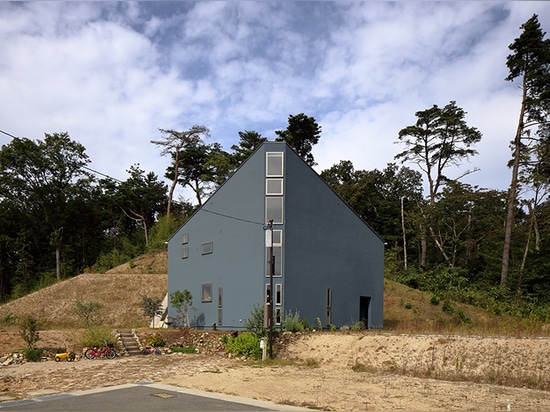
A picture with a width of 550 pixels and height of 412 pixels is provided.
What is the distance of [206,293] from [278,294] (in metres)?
5.52

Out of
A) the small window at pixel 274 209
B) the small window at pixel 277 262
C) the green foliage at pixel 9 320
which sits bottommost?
the green foliage at pixel 9 320

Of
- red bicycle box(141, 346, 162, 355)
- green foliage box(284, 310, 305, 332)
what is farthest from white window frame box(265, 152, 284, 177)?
red bicycle box(141, 346, 162, 355)

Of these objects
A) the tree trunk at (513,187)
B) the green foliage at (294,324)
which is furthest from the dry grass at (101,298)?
the tree trunk at (513,187)

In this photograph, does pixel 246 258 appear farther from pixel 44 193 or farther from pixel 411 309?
pixel 44 193

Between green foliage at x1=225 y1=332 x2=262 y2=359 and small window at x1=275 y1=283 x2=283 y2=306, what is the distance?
9.68 feet

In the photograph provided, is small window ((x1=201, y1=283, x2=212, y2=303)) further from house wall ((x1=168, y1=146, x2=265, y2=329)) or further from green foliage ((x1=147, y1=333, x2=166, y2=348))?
green foliage ((x1=147, y1=333, x2=166, y2=348))

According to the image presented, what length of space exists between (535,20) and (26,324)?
1735 inches

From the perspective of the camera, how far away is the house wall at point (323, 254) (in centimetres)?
2298

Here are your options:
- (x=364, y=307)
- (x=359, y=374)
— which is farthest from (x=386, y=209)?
(x=359, y=374)

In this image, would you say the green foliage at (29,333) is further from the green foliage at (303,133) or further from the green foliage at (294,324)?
the green foliage at (303,133)

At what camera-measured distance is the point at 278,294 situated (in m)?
22.2

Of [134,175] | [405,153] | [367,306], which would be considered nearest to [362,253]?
[367,306]

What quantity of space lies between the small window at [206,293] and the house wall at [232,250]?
0.24 meters

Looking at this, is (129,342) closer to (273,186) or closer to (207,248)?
(207,248)
